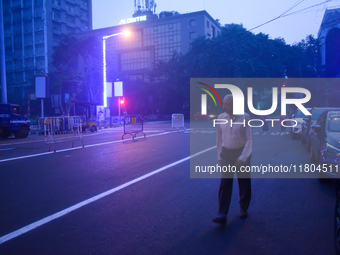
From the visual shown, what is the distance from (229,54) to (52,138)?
106 feet

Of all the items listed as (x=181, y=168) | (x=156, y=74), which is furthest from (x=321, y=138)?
(x=156, y=74)

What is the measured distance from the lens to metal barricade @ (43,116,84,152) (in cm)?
1356

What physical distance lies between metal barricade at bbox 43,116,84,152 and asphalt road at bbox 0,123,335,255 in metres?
5.15

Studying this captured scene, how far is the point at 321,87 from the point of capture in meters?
35.9

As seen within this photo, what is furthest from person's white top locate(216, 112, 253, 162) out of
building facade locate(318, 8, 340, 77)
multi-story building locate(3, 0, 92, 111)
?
multi-story building locate(3, 0, 92, 111)

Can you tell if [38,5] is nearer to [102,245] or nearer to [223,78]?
[223,78]

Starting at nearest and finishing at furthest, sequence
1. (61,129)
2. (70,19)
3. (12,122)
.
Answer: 1. (61,129)
2. (12,122)
3. (70,19)

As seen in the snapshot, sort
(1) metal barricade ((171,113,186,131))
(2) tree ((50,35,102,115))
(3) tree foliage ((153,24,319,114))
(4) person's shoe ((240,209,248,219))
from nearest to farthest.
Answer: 1. (4) person's shoe ((240,209,248,219))
2. (1) metal barricade ((171,113,186,131))
3. (3) tree foliage ((153,24,319,114))
4. (2) tree ((50,35,102,115))

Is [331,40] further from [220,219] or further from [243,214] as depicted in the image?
[220,219]

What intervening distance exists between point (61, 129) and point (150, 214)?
10.4m

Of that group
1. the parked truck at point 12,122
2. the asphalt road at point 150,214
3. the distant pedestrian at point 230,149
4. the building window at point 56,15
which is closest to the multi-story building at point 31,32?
the building window at point 56,15

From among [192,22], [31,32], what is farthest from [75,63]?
[192,22]

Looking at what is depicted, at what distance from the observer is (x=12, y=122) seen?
795 inches

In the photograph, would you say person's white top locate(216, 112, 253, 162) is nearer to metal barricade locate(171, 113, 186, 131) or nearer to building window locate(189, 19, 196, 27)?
metal barricade locate(171, 113, 186, 131)
